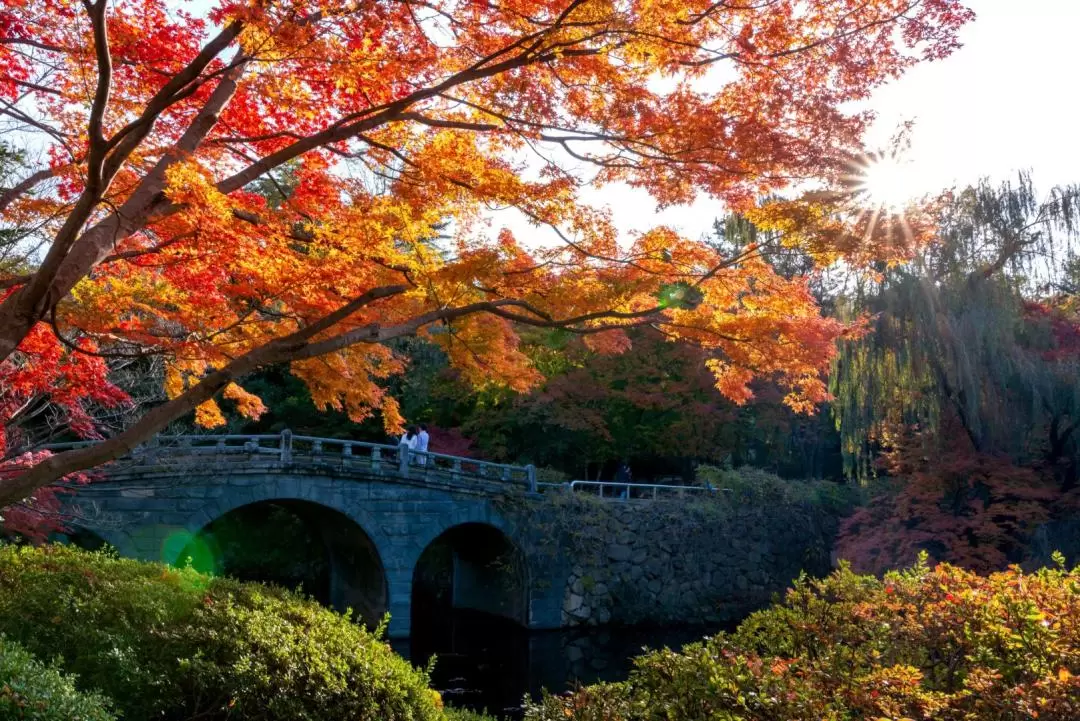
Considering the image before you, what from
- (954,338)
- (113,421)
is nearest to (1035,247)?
(954,338)

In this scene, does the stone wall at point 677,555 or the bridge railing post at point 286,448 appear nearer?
the bridge railing post at point 286,448

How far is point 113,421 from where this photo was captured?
13.6m

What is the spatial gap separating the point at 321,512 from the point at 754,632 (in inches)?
582

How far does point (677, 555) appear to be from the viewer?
20.0 metres

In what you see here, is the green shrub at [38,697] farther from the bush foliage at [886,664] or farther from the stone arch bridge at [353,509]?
the stone arch bridge at [353,509]

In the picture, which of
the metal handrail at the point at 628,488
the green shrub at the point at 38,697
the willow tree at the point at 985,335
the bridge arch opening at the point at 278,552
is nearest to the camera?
the green shrub at the point at 38,697

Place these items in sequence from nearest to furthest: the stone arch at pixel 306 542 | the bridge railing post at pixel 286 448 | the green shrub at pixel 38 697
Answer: the green shrub at pixel 38 697 < the stone arch at pixel 306 542 < the bridge railing post at pixel 286 448

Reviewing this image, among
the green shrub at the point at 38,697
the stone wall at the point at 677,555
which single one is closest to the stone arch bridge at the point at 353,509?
the stone wall at the point at 677,555

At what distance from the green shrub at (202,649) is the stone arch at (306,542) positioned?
9129mm

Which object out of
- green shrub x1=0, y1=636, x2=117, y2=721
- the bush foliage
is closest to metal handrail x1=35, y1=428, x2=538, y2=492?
green shrub x1=0, y1=636, x2=117, y2=721

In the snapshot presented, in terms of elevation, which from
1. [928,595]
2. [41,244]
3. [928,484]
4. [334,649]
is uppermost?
[41,244]

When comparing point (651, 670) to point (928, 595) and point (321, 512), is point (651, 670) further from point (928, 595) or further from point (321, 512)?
point (321, 512)

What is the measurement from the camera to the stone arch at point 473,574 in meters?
19.2

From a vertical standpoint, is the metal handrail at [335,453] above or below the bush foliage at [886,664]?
above
